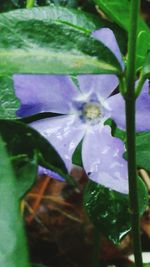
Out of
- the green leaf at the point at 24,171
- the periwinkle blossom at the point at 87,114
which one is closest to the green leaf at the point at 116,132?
the periwinkle blossom at the point at 87,114

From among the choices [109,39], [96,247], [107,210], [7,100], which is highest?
[109,39]

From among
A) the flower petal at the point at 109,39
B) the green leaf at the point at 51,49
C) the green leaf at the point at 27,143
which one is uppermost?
the green leaf at the point at 51,49

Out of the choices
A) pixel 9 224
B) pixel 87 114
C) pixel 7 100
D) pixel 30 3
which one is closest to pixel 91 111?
pixel 87 114

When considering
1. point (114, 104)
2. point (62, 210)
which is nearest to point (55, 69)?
point (114, 104)

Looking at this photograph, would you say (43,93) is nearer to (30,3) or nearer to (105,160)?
(105,160)

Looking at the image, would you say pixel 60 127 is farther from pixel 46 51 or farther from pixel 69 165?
pixel 46 51

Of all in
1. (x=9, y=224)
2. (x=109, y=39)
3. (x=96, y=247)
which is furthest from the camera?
(x=96, y=247)

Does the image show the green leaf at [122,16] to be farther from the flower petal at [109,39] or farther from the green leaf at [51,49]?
the green leaf at [51,49]

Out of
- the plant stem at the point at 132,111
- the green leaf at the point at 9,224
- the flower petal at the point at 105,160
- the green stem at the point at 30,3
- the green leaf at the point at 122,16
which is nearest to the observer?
the green leaf at the point at 9,224
